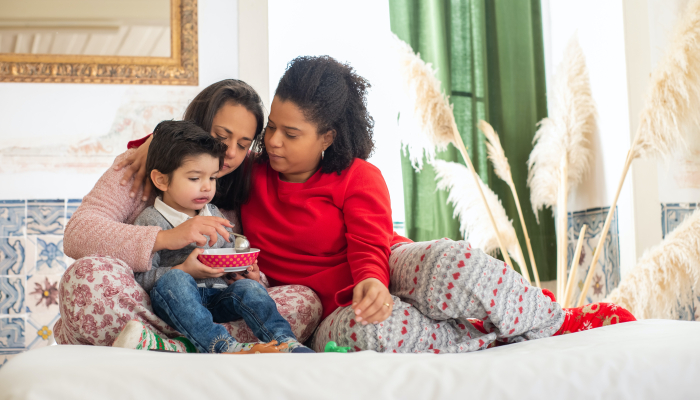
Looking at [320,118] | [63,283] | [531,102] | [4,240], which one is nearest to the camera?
[63,283]

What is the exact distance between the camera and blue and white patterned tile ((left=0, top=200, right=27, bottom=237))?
7.01 ft

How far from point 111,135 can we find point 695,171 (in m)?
2.20

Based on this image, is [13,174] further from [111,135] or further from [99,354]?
[99,354]

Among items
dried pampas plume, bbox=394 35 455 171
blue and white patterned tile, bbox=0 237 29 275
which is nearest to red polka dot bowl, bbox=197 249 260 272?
dried pampas plume, bbox=394 35 455 171

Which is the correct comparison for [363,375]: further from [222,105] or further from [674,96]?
[674,96]

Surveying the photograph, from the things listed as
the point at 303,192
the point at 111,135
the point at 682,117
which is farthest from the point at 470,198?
the point at 111,135

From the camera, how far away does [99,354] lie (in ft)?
2.27

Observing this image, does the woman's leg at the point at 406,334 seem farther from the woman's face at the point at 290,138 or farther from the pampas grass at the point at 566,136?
the pampas grass at the point at 566,136

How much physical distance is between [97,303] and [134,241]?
0.55 ft

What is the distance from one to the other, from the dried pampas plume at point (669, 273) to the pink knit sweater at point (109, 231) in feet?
5.20

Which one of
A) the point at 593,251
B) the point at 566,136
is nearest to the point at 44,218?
the point at 566,136

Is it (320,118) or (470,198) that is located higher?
(320,118)

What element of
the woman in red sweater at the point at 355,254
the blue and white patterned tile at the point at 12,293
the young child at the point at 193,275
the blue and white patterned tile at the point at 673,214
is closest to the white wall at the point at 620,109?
the blue and white patterned tile at the point at 673,214

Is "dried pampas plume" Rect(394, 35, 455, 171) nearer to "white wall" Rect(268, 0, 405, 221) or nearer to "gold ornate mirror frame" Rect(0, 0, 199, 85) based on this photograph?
"white wall" Rect(268, 0, 405, 221)
